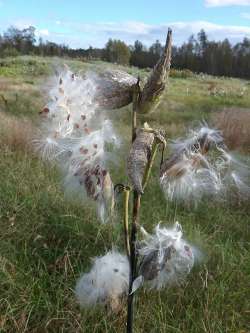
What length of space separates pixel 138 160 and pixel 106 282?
90cm

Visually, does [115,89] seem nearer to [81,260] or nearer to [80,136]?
[80,136]

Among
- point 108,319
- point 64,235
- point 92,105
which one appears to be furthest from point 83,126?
point 64,235

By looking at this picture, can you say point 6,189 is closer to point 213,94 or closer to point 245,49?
point 213,94

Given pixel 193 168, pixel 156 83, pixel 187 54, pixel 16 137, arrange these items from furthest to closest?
pixel 187 54
pixel 16 137
pixel 193 168
pixel 156 83

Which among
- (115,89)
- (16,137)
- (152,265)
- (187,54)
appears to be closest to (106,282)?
(152,265)

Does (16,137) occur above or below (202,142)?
below

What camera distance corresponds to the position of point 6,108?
11211 millimetres

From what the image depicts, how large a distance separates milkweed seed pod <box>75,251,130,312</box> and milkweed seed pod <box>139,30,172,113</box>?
93 centimetres

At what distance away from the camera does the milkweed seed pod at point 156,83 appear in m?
1.47

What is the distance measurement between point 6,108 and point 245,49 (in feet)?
166

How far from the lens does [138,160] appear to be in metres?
1.59

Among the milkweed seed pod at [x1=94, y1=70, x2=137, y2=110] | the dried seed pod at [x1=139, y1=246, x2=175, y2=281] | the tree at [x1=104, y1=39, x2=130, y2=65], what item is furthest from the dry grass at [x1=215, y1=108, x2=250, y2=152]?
the tree at [x1=104, y1=39, x2=130, y2=65]

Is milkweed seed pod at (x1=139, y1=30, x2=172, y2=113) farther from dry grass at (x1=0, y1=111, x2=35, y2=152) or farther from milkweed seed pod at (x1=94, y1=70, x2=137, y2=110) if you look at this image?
dry grass at (x1=0, y1=111, x2=35, y2=152)

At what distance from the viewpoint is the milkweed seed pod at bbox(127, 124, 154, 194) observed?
1.59 meters
